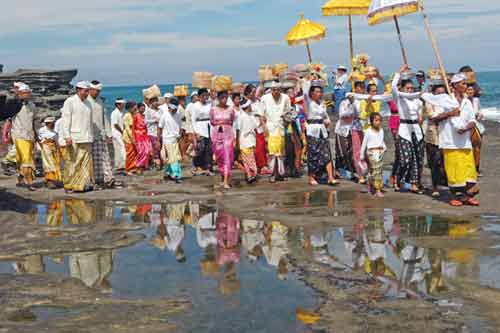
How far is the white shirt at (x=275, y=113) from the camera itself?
12.7 meters

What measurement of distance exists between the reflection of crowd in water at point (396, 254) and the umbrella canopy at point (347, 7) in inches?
207

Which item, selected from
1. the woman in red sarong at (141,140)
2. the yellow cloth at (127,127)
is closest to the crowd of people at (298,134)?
the woman in red sarong at (141,140)

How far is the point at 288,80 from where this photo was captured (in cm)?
1452

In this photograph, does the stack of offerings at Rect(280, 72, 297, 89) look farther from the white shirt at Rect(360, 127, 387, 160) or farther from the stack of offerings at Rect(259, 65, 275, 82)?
the white shirt at Rect(360, 127, 387, 160)

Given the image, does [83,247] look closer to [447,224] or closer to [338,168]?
[447,224]

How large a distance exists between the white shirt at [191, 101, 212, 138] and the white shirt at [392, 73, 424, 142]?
512 cm

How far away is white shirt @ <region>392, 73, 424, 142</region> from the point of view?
10422 millimetres

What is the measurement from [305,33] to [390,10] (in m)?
5.10

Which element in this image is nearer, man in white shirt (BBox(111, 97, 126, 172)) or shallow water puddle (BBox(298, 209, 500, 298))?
shallow water puddle (BBox(298, 209, 500, 298))

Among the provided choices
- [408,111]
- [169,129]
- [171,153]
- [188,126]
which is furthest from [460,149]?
[188,126]

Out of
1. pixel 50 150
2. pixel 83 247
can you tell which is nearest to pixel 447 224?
pixel 83 247

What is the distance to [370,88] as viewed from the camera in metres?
12.1

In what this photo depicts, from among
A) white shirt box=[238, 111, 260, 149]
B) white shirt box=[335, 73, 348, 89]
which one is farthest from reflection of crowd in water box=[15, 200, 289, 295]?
white shirt box=[335, 73, 348, 89]

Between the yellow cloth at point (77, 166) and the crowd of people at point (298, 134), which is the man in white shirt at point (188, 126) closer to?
the crowd of people at point (298, 134)
